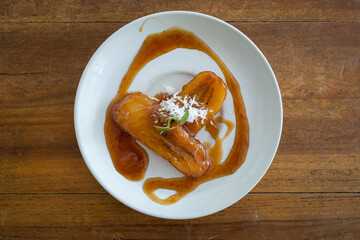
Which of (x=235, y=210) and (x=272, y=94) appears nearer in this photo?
(x=272, y=94)

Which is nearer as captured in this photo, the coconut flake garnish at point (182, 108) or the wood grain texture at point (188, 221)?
the coconut flake garnish at point (182, 108)

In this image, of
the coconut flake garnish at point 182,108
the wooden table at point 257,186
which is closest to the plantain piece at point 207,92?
the coconut flake garnish at point 182,108

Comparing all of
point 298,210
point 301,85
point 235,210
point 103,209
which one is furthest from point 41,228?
point 301,85

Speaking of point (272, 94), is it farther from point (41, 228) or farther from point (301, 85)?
point (41, 228)

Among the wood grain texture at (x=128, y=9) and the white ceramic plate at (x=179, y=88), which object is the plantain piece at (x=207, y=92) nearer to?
the white ceramic plate at (x=179, y=88)

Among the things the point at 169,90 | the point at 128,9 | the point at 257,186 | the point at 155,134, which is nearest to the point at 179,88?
the point at 169,90

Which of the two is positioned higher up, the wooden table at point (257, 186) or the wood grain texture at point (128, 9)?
the wood grain texture at point (128, 9)
